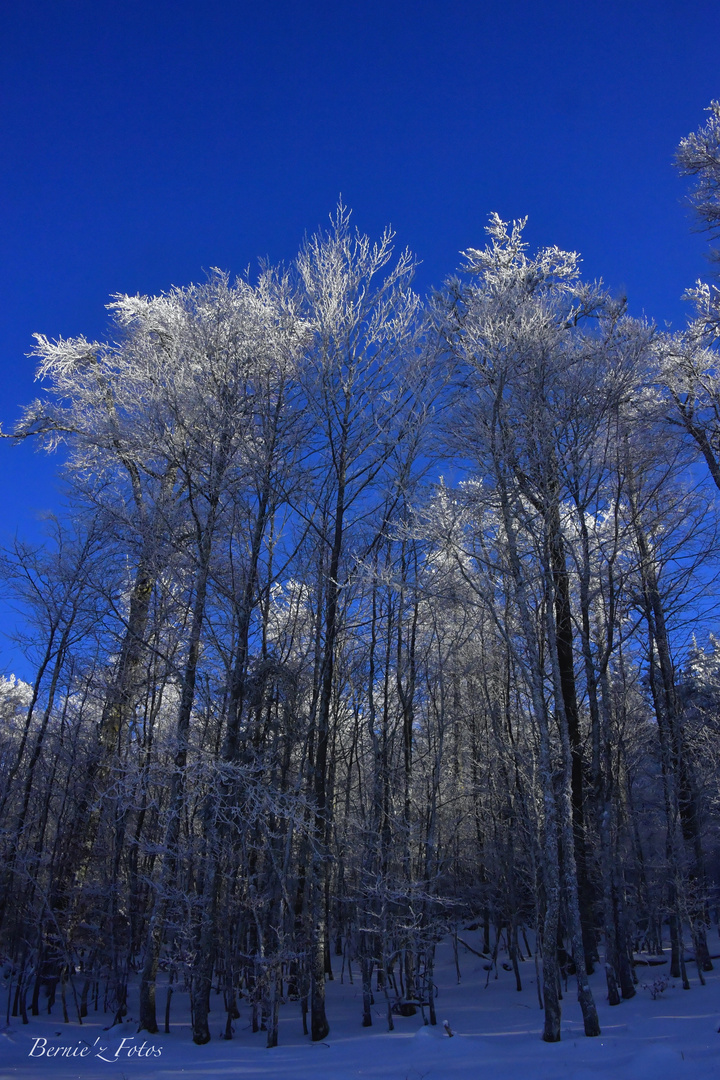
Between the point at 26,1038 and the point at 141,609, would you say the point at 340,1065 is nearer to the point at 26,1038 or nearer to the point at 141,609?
the point at 26,1038

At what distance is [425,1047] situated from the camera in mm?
8023

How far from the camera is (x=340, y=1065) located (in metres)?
7.53

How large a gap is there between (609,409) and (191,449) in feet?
21.7

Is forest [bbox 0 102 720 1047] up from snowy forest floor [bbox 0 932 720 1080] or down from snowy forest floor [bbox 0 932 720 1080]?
up

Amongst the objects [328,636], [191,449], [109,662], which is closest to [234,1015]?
[109,662]
